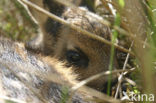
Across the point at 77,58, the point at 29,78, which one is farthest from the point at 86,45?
the point at 29,78

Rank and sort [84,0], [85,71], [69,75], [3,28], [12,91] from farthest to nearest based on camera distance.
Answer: [3,28], [84,0], [85,71], [69,75], [12,91]

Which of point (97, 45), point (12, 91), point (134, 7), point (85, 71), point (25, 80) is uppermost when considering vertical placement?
point (97, 45)

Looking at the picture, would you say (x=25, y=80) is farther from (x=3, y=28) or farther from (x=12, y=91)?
(x=3, y=28)

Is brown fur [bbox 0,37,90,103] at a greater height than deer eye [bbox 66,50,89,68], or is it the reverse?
deer eye [bbox 66,50,89,68]

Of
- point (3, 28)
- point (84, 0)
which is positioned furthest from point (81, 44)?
point (3, 28)

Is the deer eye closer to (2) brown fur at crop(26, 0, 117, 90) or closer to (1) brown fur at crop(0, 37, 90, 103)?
(2) brown fur at crop(26, 0, 117, 90)

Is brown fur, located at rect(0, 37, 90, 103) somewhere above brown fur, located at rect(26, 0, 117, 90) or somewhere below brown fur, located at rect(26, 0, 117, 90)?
below

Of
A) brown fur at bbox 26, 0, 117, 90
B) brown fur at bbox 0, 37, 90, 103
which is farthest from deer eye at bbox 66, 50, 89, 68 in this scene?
brown fur at bbox 0, 37, 90, 103

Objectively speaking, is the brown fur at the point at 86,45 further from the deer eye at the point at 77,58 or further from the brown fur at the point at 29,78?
the brown fur at the point at 29,78

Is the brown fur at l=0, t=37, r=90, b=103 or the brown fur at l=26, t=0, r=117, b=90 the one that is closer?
the brown fur at l=0, t=37, r=90, b=103
